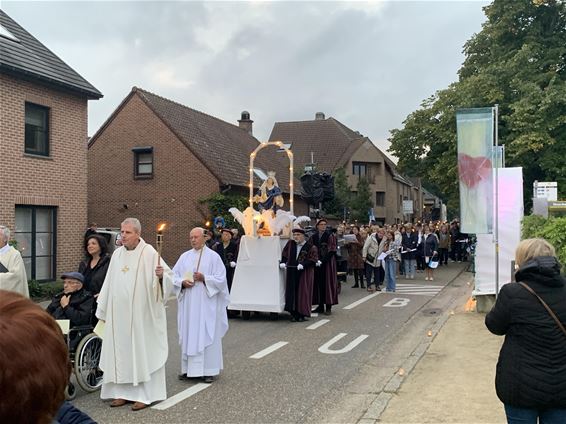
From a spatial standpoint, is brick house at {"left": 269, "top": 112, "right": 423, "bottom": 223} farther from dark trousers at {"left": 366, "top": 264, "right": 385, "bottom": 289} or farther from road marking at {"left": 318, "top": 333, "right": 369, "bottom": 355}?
road marking at {"left": 318, "top": 333, "right": 369, "bottom": 355}

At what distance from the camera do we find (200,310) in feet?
23.2

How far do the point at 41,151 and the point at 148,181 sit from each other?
947 centimetres

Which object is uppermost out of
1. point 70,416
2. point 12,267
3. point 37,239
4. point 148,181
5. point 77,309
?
point 148,181

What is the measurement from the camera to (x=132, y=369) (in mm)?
5930

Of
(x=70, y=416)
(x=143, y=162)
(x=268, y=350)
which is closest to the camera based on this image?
(x=70, y=416)

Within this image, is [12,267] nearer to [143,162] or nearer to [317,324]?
[317,324]

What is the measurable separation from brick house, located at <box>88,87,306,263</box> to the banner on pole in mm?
13399

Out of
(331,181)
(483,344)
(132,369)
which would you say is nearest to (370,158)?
(331,181)

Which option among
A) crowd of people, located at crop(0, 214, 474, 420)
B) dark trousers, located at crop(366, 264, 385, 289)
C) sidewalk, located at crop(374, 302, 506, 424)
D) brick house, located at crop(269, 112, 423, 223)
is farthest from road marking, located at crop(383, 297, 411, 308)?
brick house, located at crop(269, 112, 423, 223)

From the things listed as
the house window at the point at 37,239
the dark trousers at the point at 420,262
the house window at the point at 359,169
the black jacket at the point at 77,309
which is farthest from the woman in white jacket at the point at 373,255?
the house window at the point at 359,169

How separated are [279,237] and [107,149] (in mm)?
16208

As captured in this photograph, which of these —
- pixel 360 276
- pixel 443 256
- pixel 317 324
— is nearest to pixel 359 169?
pixel 443 256

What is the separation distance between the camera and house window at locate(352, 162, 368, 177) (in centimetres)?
4998

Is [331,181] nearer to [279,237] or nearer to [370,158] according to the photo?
[279,237]
